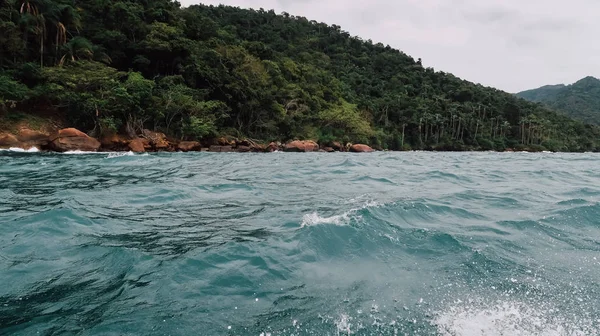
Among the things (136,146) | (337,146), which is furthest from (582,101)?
(136,146)

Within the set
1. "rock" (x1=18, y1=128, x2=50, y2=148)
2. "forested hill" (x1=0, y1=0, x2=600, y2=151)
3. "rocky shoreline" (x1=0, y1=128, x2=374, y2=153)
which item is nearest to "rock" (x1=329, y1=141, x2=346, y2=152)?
"forested hill" (x1=0, y1=0, x2=600, y2=151)

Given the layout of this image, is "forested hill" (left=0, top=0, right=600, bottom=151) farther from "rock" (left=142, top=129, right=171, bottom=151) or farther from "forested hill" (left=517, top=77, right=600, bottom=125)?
"forested hill" (left=517, top=77, right=600, bottom=125)

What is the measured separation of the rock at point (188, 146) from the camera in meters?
30.3

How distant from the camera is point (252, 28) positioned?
86.4 meters

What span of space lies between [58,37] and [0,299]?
34.7 m

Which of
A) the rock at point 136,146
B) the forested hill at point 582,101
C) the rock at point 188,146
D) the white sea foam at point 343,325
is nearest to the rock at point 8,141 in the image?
the rock at point 136,146

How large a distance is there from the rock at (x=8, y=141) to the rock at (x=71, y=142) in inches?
70.0

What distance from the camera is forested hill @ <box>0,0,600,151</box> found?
27.1 metres

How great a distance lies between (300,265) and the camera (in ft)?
13.4

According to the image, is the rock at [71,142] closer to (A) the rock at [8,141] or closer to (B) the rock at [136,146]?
(A) the rock at [8,141]

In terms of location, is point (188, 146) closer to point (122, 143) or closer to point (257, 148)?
point (122, 143)

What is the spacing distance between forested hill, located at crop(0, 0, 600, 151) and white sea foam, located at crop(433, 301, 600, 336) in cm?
2846

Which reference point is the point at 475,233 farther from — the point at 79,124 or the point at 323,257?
the point at 79,124

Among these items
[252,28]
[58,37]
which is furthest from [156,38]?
[252,28]
